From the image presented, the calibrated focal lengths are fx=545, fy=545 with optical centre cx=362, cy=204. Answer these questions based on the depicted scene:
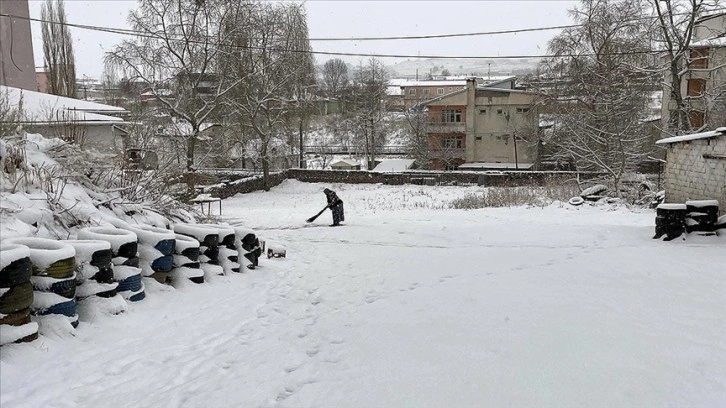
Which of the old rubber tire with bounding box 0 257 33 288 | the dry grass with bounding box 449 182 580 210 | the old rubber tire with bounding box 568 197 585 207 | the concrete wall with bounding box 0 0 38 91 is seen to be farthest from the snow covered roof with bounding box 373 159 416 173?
the old rubber tire with bounding box 0 257 33 288

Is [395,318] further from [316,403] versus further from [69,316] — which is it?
[69,316]

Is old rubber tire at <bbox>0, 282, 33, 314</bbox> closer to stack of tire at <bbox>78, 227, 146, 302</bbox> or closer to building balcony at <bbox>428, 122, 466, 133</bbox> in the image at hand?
stack of tire at <bbox>78, 227, 146, 302</bbox>

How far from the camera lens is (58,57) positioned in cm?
3603

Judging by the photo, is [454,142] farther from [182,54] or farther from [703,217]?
[703,217]

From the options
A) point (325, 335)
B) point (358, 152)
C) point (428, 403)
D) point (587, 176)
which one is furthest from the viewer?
point (358, 152)

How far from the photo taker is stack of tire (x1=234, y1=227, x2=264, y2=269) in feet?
26.0

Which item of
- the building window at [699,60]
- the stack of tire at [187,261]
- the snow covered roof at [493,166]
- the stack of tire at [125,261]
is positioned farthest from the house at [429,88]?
the stack of tire at [125,261]

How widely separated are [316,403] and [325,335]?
148 centimetres

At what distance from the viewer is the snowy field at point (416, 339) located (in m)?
3.75

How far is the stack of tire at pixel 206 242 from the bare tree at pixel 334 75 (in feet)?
216

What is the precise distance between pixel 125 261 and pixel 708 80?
26.9m

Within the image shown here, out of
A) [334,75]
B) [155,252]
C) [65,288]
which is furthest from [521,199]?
[334,75]

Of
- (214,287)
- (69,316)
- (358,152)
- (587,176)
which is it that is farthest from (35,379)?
(358,152)

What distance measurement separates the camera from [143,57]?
25359 millimetres
